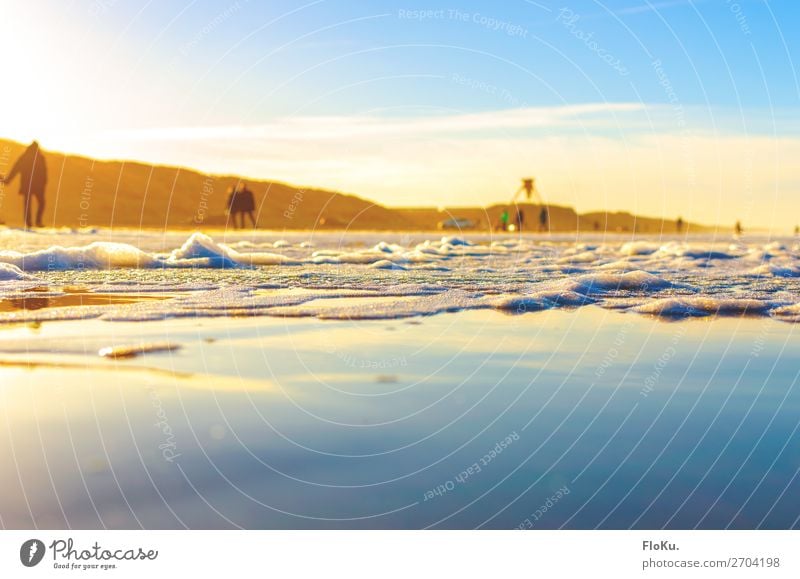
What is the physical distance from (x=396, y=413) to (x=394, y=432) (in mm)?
480

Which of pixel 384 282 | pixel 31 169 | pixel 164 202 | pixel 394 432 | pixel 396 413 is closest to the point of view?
pixel 394 432

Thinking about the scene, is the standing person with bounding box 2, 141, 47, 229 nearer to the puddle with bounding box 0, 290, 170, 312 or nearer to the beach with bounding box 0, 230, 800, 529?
the puddle with bounding box 0, 290, 170, 312

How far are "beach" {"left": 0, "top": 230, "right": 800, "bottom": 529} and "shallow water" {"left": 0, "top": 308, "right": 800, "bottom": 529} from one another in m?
0.02

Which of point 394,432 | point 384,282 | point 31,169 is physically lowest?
point 394,432

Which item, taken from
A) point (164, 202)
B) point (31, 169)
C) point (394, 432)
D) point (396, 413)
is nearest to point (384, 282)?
point (396, 413)

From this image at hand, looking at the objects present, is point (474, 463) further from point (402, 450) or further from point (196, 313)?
point (196, 313)

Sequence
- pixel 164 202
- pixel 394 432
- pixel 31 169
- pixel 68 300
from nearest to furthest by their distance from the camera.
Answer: pixel 394 432 < pixel 68 300 < pixel 31 169 < pixel 164 202

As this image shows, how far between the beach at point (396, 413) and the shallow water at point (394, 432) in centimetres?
2

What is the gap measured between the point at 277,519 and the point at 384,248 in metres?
22.3

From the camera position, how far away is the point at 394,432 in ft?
17.9

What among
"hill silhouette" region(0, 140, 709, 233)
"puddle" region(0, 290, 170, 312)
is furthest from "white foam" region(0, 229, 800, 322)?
"hill silhouette" region(0, 140, 709, 233)

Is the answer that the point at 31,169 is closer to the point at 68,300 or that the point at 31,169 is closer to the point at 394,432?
the point at 68,300

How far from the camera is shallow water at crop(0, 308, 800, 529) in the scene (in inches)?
171

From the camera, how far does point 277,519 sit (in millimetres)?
4262
